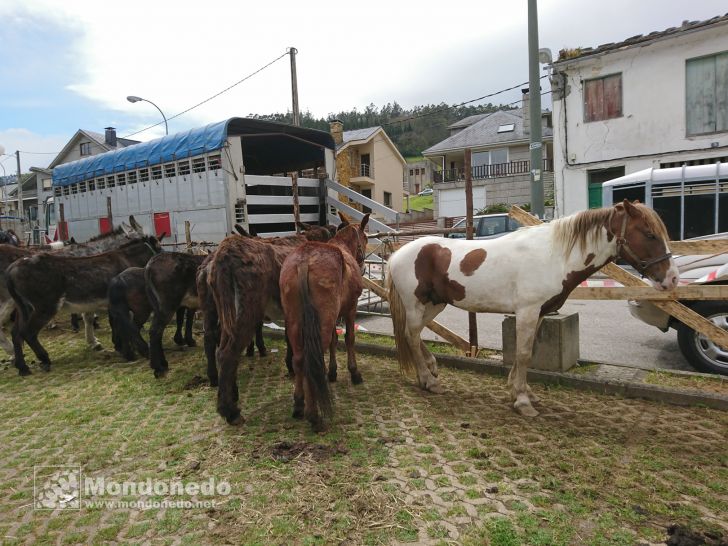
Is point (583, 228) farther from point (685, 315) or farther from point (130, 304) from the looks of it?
point (130, 304)

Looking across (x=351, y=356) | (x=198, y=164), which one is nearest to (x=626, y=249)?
(x=351, y=356)

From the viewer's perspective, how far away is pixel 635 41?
14.8 m

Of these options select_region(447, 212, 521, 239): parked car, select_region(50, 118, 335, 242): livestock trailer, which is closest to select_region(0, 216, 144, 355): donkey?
select_region(50, 118, 335, 242): livestock trailer

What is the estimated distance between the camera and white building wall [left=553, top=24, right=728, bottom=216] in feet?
47.0

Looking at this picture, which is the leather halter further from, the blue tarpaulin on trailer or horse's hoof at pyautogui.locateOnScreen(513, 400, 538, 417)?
the blue tarpaulin on trailer

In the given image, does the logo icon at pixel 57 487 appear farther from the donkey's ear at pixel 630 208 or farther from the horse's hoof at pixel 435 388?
the donkey's ear at pixel 630 208

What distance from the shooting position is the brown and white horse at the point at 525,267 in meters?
3.70

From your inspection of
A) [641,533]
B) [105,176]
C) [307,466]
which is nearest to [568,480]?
[641,533]

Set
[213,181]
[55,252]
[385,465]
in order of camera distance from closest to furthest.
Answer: [385,465]
[55,252]
[213,181]

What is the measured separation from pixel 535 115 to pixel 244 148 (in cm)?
733

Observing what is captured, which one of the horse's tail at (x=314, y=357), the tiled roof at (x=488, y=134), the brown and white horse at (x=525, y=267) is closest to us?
the horse's tail at (x=314, y=357)

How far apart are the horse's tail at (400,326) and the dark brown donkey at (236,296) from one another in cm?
126

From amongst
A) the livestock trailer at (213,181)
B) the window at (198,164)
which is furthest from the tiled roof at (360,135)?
the window at (198,164)

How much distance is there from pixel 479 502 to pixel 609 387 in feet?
7.85
